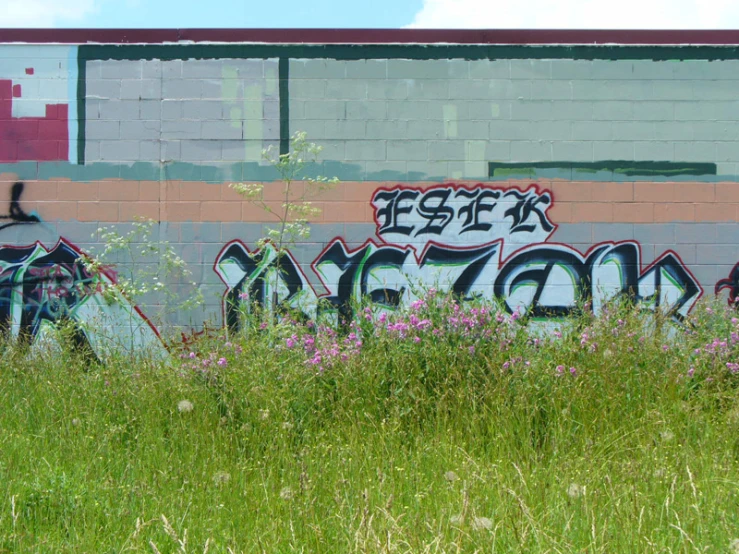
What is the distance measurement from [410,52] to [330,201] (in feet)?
5.62

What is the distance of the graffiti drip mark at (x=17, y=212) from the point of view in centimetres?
742

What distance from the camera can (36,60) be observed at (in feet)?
24.6

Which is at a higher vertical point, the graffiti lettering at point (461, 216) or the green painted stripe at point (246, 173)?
the green painted stripe at point (246, 173)

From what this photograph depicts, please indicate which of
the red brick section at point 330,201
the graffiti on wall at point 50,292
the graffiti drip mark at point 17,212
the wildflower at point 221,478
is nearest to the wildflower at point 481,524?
the wildflower at point 221,478

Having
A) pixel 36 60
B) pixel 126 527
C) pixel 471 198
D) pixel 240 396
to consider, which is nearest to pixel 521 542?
pixel 126 527

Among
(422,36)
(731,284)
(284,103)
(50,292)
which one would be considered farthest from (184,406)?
(731,284)

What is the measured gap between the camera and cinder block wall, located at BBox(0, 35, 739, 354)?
7.30m

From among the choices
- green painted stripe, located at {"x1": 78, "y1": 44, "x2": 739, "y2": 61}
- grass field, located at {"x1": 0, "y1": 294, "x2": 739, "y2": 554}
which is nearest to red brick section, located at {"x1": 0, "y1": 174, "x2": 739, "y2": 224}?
green painted stripe, located at {"x1": 78, "y1": 44, "x2": 739, "y2": 61}

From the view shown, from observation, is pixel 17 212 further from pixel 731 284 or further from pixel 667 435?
pixel 731 284

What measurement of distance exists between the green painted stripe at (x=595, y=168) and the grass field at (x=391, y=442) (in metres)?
1.94

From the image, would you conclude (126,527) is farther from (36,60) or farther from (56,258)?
(36,60)

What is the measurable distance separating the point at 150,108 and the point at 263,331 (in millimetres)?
2825

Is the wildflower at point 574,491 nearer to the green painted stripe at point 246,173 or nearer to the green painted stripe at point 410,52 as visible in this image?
the green painted stripe at point 246,173

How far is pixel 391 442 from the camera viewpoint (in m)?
4.20
